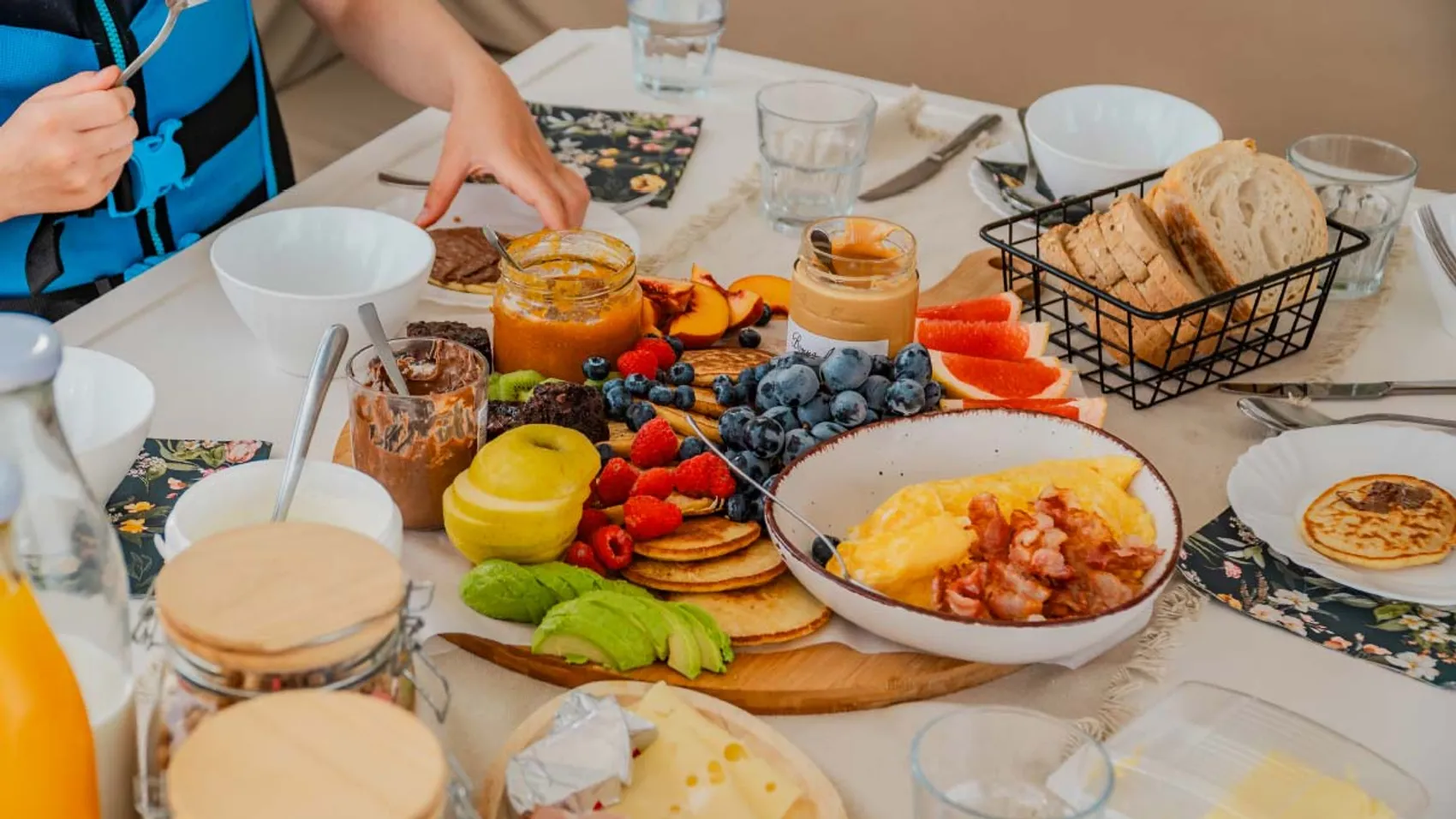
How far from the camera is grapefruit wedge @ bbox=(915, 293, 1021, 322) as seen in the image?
1559 millimetres

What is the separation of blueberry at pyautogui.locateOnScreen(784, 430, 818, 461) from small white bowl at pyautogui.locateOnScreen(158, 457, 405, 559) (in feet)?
1.31

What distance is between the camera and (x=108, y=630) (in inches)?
27.5

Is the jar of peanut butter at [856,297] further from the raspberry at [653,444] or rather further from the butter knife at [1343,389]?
the butter knife at [1343,389]

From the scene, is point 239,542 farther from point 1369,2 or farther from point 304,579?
point 1369,2

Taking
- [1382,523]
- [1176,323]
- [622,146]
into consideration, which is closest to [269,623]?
[1382,523]

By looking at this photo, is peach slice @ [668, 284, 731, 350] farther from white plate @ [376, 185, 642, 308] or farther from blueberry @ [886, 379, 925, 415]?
blueberry @ [886, 379, 925, 415]

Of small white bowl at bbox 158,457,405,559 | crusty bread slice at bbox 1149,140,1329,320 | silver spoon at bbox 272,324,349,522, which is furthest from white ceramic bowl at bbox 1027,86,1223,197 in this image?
small white bowl at bbox 158,457,405,559

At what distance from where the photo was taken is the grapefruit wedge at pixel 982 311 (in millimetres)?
1559

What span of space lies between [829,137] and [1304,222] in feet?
2.02

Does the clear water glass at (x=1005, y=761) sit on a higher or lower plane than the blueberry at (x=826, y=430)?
higher

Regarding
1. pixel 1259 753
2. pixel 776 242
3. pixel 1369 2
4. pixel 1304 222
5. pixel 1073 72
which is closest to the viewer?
pixel 1259 753

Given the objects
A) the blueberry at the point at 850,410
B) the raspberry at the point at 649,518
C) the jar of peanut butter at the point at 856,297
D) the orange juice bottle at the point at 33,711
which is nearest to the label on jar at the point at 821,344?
the jar of peanut butter at the point at 856,297

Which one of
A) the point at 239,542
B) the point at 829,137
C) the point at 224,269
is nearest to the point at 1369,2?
the point at 829,137

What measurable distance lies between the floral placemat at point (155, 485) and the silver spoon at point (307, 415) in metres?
0.17
